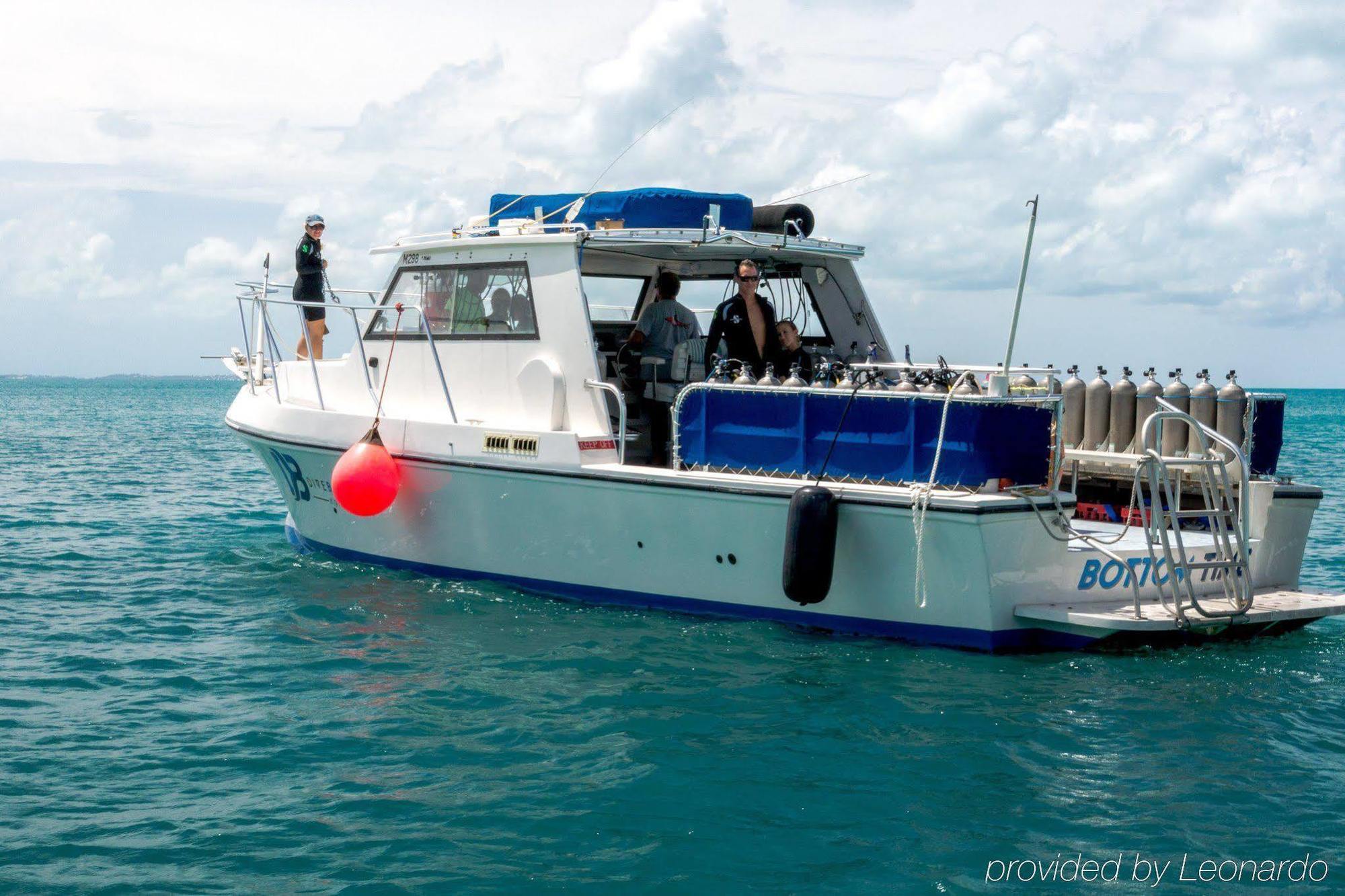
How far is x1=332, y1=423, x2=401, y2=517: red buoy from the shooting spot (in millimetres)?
8633

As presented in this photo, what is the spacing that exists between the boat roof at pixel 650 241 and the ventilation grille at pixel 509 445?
1385 mm

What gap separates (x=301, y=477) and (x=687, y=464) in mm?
3684

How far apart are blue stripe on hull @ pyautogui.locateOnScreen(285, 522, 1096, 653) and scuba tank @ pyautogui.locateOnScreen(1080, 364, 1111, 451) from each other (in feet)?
6.13

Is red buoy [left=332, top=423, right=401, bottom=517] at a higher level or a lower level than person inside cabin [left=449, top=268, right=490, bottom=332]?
lower

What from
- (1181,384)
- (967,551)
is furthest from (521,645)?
(1181,384)

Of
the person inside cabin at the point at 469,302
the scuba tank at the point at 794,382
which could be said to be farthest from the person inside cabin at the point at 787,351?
the person inside cabin at the point at 469,302

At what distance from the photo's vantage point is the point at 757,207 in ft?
32.2

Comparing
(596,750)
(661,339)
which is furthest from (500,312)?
(596,750)

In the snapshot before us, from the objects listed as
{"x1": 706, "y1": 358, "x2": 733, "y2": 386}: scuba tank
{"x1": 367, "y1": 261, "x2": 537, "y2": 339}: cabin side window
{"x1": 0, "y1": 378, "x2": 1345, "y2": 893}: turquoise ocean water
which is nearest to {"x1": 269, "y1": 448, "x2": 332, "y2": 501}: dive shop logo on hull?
{"x1": 0, "y1": 378, "x2": 1345, "y2": 893}: turquoise ocean water

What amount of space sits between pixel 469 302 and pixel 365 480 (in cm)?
159

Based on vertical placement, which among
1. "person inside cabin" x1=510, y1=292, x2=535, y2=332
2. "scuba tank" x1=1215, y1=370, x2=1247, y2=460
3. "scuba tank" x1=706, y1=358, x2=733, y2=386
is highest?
"person inside cabin" x1=510, y1=292, x2=535, y2=332

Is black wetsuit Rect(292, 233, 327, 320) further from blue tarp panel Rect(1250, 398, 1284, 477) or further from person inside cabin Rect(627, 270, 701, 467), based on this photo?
blue tarp panel Rect(1250, 398, 1284, 477)

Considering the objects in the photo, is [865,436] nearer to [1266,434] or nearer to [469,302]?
[1266,434]

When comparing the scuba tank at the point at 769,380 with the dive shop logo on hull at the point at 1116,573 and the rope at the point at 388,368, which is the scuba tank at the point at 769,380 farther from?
the rope at the point at 388,368
